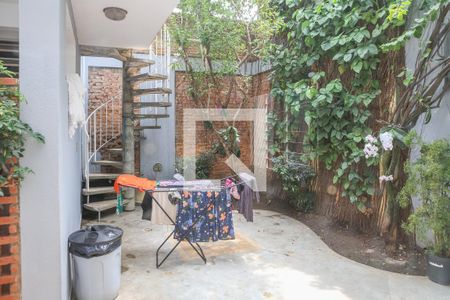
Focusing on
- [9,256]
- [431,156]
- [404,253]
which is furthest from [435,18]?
[9,256]

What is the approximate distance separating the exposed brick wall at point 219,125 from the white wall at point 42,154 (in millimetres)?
5016

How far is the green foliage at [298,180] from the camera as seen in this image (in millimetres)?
5531

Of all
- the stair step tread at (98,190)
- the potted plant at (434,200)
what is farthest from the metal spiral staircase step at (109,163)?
the potted plant at (434,200)

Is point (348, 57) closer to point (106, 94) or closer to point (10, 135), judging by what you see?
point (10, 135)

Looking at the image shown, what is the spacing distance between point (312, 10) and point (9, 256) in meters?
4.65

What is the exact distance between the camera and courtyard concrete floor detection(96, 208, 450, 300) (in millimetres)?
3061

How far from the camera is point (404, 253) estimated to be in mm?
3908

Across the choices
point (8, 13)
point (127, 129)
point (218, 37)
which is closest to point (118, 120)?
point (127, 129)

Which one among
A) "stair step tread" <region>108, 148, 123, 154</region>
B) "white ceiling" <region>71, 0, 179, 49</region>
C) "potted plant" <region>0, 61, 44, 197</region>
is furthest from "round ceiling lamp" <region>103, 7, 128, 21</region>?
"stair step tread" <region>108, 148, 123, 154</region>

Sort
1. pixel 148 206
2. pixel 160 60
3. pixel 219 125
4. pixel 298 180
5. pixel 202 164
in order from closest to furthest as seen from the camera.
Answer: pixel 148 206 < pixel 298 180 < pixel 160 60 < pixel 202 164 < pixel 219 125

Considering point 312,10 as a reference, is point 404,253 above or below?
below

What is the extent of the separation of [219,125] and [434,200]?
4.94 meters

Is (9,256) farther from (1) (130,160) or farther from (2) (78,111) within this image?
(1) (130,160)

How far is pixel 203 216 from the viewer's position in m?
3.57
